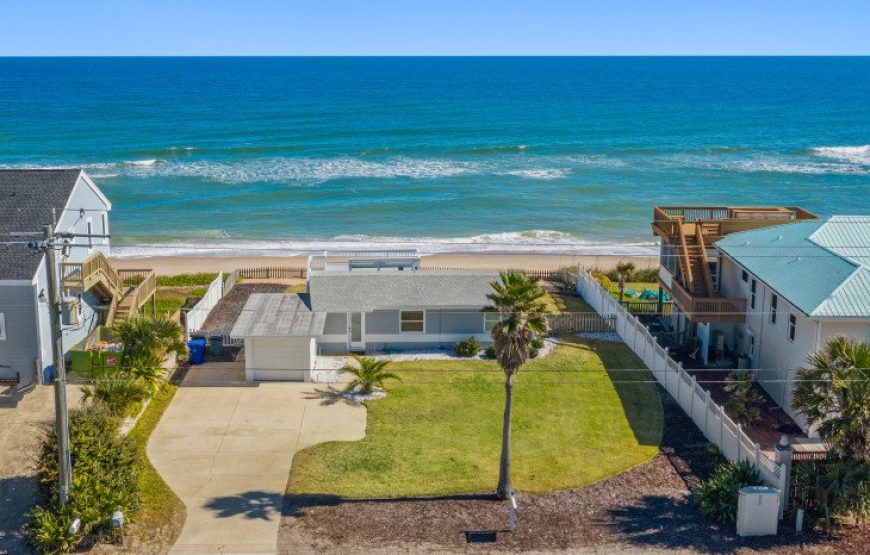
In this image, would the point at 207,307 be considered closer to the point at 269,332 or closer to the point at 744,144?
the point at 269,332

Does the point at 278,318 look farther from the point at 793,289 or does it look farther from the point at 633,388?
the point at 793,289

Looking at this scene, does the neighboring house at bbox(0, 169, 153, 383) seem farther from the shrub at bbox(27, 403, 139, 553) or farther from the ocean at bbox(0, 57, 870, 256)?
the shrub at bbox(27, 403, 139, 553)

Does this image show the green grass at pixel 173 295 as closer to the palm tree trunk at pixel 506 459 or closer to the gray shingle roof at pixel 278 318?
the gray shingle roof at pixel 278 318

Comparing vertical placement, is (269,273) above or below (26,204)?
below

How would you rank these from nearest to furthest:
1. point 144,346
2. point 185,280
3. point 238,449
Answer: point 238,449, point 144,346, point 185,280

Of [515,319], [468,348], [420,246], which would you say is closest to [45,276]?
[468,348]

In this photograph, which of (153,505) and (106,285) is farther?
(106,285)

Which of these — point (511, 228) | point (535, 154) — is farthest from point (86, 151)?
point (511, 228)

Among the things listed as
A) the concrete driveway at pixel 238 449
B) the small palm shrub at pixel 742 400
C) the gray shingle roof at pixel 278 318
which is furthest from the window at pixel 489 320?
the small palm shrub at pixel 742 400
